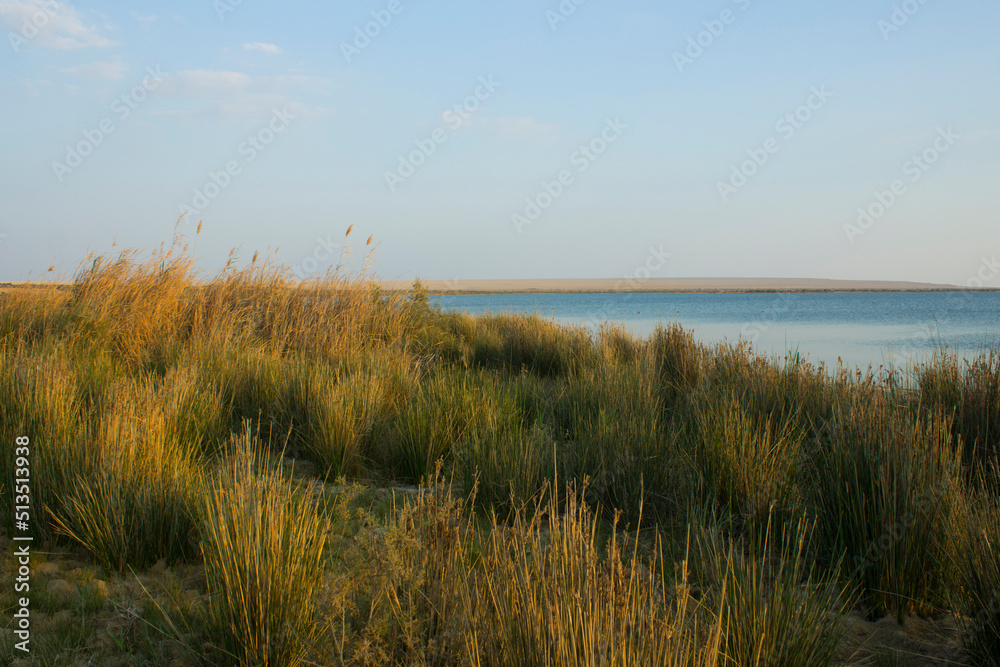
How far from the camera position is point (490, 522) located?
11.2ft

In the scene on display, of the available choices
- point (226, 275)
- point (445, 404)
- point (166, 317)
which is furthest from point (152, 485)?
point (226, 275)

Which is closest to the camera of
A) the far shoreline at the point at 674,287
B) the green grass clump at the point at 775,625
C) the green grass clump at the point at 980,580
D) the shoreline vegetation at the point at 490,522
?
the shoreline vegetation at the point at 490,522

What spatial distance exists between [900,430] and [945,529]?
1.97 feet

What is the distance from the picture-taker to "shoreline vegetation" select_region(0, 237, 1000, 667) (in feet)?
6.20

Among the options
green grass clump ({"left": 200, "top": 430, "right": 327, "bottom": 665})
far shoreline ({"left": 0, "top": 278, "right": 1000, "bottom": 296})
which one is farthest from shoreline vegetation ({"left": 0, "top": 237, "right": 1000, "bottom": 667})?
far shoreline ({"left": 0, "top": 278, "right": 1000, "bottom": 296})

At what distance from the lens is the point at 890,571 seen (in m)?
2.65

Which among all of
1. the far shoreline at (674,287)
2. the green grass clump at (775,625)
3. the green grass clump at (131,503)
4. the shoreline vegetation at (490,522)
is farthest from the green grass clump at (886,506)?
the far shoreline at (674,287)

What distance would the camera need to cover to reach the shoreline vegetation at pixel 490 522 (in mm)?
1888

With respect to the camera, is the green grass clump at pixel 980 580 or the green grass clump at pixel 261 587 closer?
the green grass clump at pixel 261 587

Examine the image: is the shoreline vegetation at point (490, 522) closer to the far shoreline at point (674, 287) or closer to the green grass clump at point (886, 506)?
the green grass clump at point (886, 506)

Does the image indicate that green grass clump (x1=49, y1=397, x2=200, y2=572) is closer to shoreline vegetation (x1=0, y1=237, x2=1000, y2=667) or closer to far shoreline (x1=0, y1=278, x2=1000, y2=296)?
shoreline vegetation (x1=0, y1=237, x2=1000, y2=667)

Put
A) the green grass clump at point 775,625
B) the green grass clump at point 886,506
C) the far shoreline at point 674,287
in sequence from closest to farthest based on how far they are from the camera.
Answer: the green grass clump at point 775,625
the green grass clump at point 886,506
the far shoreline at point 674,287

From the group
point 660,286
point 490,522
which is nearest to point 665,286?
point 660,286

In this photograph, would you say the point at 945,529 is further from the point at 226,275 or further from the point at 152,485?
the point at 226,275
